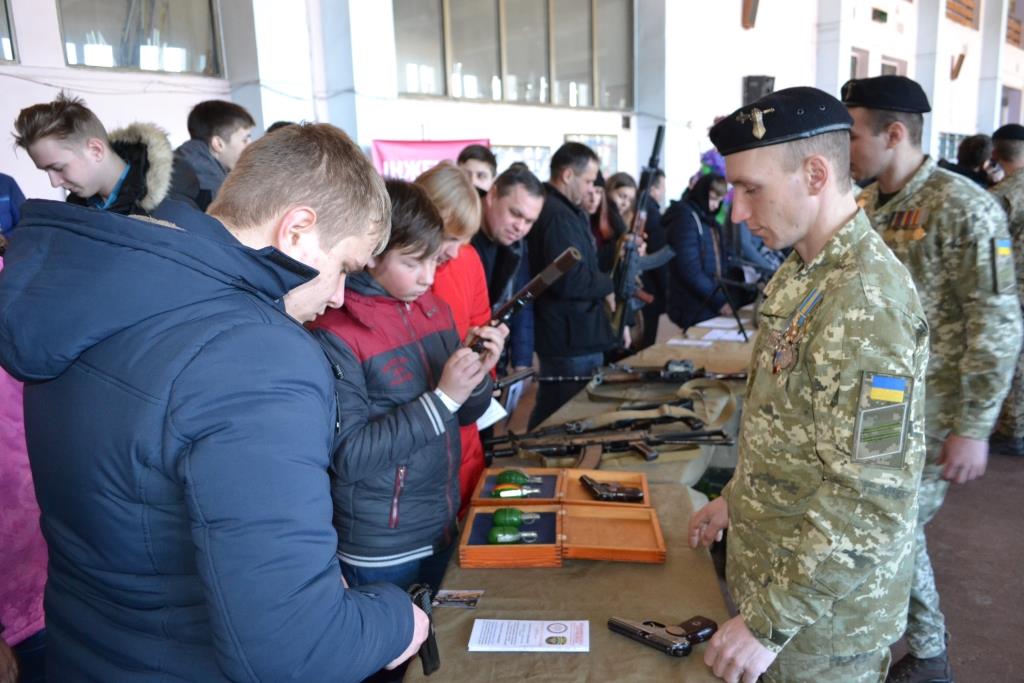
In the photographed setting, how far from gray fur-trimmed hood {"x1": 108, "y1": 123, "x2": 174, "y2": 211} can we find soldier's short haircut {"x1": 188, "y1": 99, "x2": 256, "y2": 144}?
604 mm

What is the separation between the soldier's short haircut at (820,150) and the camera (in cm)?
122

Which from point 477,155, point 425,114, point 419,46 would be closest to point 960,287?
point 477,155

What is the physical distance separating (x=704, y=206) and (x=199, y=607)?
3.99m

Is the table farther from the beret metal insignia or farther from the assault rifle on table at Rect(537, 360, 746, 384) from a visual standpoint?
the assault rifle on table at Rect(537, 360, 746, 384)

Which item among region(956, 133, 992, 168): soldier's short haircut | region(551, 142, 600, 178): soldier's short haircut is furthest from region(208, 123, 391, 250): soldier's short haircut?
region(956, 133, 992, 168): soldier's short haircut

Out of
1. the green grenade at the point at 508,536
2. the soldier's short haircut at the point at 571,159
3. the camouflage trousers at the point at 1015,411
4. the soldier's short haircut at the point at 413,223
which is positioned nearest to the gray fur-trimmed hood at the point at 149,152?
the soldier's short haircut at the point at 413,223

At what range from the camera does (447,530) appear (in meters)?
1.64

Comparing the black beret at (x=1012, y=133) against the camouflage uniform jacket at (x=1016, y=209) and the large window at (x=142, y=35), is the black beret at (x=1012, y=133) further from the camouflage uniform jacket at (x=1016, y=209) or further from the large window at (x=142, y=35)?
the large window at (x=142, y=35)

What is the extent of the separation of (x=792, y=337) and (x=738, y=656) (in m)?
0.54

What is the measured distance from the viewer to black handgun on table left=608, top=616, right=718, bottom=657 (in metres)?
1.16

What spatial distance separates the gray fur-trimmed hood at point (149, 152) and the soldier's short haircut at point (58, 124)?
96mm

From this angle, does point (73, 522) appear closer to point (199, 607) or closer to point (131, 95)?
point (199, 607)

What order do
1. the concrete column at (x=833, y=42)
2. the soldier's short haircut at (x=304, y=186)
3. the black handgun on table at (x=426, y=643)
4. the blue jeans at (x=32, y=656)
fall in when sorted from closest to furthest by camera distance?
1. the soldier's short haircut at (x=304, y=186)
2. the black handgun on table at (x=426, y=643)
3. the blue jeans at (x=32, y=656)
4. the concrete column at (x=833, y=42)

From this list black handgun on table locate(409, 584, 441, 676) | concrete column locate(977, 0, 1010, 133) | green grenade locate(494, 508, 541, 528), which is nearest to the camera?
black handgun on table locate(409, 584, 441, 676)
